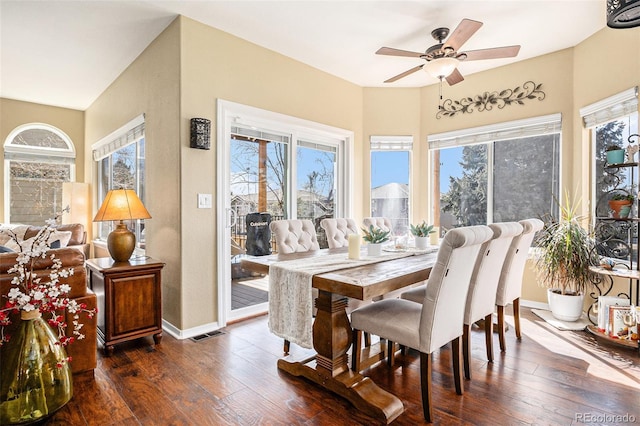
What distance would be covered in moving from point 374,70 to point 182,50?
226cm

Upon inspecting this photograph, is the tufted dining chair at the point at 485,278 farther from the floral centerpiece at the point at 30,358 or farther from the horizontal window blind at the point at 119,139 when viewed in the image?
the horizontal window blind at the point at 119,139

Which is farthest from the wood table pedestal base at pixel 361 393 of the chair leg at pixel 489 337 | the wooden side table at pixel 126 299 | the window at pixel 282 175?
the window at pixel 282 175

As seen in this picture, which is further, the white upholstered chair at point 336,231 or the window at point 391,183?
the window at point 391,183

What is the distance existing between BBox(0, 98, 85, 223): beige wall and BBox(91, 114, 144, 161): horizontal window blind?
66cm

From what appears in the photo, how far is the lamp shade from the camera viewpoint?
273 cm

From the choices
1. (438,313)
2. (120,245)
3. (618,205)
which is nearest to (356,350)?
(438,313)

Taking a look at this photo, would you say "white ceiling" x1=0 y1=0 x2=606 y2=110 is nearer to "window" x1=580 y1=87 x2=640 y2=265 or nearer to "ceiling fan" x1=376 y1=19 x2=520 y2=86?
"ceiling fan" x1=376 y1=19 x2=520 y2=86

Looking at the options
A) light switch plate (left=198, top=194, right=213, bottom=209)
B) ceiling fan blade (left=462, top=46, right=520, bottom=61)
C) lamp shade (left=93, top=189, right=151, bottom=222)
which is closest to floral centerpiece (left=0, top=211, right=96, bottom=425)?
lamp shade (left=93, top=189, right=151, bottom=222)

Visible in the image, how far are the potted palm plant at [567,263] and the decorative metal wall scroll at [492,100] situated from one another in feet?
4.56

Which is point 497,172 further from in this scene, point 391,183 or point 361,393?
point 361,393

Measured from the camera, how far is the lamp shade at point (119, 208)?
2.73 meters

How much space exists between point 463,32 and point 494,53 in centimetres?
45

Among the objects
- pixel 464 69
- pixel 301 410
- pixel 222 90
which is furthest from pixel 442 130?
pixel 301 410

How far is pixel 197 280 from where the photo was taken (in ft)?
10.1
